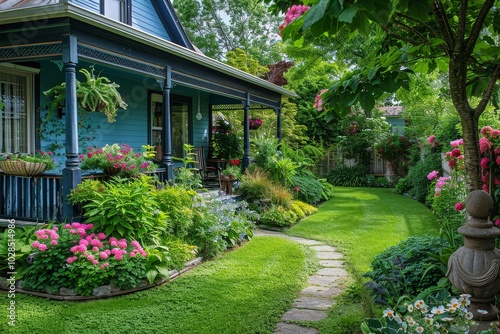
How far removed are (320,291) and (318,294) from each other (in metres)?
0.11

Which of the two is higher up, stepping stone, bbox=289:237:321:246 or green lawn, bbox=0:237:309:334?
stepping stone, bbox=289:237:321:246

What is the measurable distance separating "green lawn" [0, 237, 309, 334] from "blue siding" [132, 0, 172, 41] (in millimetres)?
6729

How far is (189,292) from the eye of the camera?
4738mm

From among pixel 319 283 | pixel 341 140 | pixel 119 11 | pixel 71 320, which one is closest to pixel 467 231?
pixel 319 283

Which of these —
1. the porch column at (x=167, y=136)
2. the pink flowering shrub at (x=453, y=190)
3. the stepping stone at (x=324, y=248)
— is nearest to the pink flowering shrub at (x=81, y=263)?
the porch column at (x=167, y=136)

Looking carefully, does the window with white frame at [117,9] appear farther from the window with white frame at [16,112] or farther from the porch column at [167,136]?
the window with white frame at [16,112]

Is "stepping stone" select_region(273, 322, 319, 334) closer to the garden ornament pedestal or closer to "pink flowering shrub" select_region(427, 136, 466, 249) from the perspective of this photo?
the garden ornament pedestal

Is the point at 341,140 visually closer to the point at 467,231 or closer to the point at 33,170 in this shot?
the point at 33,170

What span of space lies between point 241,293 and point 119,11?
289 inches

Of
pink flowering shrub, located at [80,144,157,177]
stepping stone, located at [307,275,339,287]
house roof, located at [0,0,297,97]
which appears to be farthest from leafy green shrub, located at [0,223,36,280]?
stepping stone, located at [307,275,339,287]

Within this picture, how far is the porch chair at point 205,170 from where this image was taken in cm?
1113

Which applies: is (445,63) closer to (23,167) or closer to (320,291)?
(320,291)

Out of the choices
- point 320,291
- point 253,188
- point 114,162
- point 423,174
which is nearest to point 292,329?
point 320,291

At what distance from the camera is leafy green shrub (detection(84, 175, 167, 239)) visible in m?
5.19
